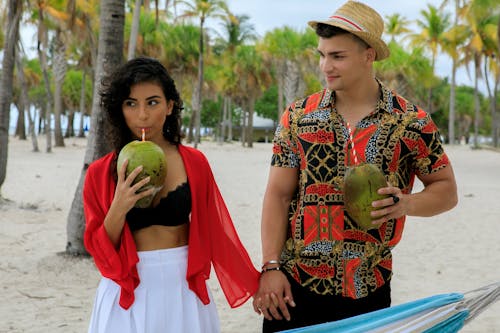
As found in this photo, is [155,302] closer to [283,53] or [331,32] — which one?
[331,32]

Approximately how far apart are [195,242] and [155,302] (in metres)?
0.29

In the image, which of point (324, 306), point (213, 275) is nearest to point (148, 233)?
point (324, 306)

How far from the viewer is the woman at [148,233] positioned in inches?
85.4

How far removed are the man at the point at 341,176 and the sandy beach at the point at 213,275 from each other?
271 cm

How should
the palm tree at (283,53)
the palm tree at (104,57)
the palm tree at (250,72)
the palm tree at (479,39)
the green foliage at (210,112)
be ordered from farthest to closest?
the green foliage at (210,112) < the palm tree at (250,72) < the palm tree at (283,53) < the palm tree at (479,39) < the palm tree at (104,57)

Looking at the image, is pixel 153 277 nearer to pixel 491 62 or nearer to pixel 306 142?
pixel 306 142

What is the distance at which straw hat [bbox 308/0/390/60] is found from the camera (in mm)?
2082

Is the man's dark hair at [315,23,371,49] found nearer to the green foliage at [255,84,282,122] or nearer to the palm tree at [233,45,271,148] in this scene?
the palm tree at [233,45,271,148]

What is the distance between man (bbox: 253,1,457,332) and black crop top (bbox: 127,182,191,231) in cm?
35

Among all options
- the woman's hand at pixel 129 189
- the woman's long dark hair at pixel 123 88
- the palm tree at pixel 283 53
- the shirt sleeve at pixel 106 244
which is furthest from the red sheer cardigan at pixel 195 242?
the palm tree at pixel 283 53

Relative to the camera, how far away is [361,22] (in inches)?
83.0

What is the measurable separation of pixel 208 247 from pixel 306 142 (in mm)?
632

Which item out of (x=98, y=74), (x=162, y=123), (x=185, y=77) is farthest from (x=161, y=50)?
(x=162, y=123)

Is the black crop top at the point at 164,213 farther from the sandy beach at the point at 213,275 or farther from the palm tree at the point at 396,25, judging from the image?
the palm tree at the point at 396,25
